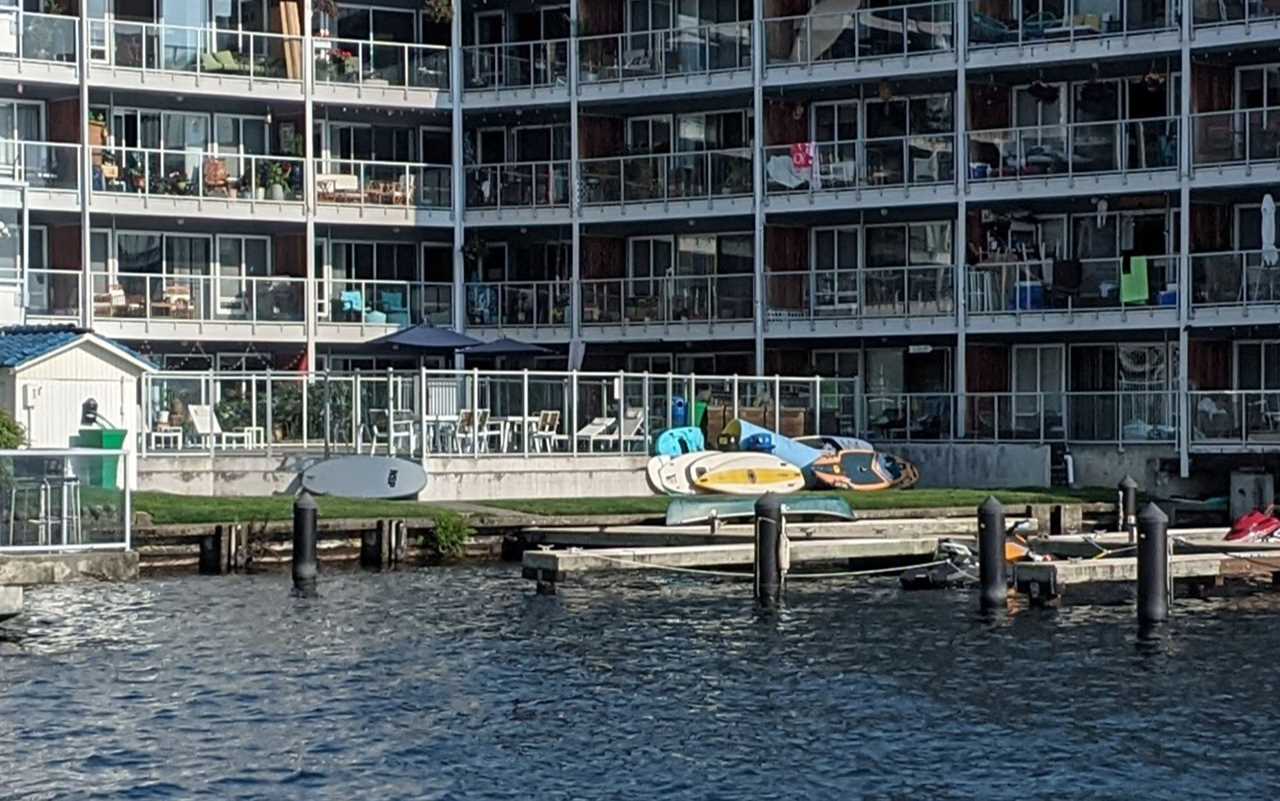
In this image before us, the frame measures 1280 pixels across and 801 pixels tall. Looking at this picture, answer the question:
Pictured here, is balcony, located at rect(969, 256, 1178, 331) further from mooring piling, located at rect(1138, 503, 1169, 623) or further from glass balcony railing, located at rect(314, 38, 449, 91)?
mooring piling, located at rect(1138, 503, 1169, 623)

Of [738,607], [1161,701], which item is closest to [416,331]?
[738,607]

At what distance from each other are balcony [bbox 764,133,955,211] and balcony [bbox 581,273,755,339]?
242 cm

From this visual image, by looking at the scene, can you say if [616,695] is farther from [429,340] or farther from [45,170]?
[45,170]

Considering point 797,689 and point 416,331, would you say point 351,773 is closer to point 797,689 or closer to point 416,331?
point 797,689

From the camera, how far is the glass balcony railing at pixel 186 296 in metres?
54.2

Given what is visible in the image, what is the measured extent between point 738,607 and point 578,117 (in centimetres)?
2656

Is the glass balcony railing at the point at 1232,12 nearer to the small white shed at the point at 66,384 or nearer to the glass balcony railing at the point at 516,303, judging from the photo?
the glass balcony railing at the point at 516,303

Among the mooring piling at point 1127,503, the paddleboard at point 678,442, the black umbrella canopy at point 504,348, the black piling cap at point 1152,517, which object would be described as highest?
the black umbrella canopy at point 504,348

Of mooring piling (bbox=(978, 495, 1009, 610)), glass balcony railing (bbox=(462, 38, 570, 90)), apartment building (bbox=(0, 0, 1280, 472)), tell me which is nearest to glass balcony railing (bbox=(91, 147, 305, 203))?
apartment building (bbox=(0, 0, 1280, 472))

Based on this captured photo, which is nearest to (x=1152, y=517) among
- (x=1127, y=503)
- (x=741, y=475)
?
(x=1127, y=503)

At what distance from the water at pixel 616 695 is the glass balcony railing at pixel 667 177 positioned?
2179 centimetres

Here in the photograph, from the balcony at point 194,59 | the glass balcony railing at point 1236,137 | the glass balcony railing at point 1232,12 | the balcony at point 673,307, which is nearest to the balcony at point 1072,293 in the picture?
the glass balcony railing at point 1236,137

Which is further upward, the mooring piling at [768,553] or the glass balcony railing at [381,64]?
the glass balcony railing at [381,64]

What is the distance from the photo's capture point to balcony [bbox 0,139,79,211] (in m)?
53.8
